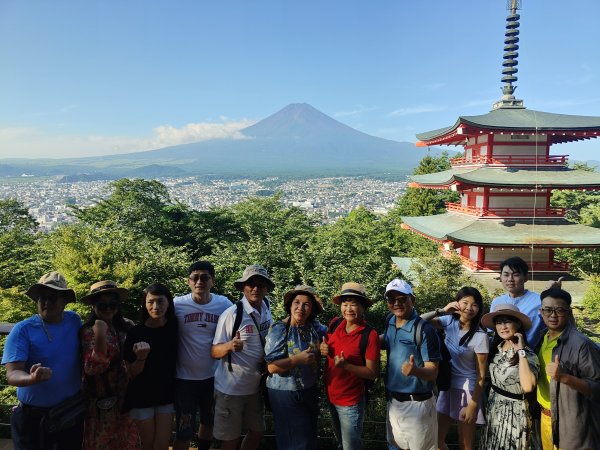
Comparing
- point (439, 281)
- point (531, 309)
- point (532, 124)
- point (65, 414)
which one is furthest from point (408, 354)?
point (532, 124)

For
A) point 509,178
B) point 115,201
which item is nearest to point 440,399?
point 509,178

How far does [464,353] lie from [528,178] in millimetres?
12898

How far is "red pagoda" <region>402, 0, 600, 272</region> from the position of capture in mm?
13375

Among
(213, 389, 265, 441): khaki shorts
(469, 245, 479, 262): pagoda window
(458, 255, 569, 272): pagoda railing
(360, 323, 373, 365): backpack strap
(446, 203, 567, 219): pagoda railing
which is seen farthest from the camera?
(469, 245, 479, 262): pagoda window

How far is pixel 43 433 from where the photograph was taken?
237 cm

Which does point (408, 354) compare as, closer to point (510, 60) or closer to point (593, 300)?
point (593, 300)

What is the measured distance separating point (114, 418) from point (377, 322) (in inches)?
424

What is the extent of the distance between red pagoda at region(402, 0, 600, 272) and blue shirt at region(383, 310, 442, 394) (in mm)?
11523

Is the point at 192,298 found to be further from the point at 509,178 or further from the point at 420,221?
the point at 420,221

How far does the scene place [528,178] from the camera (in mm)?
13750

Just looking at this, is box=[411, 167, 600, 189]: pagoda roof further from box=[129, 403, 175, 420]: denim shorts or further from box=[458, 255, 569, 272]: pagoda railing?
box=[129, 403, 175, 420]: denim shorts

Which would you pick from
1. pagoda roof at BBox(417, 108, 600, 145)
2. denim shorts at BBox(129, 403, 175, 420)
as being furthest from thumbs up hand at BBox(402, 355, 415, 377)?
pagoda roof at BBox(417, 108, 600, 145)

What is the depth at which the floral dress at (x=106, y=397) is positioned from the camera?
2.46 meters

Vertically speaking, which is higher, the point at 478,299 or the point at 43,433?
the point at 478,299
